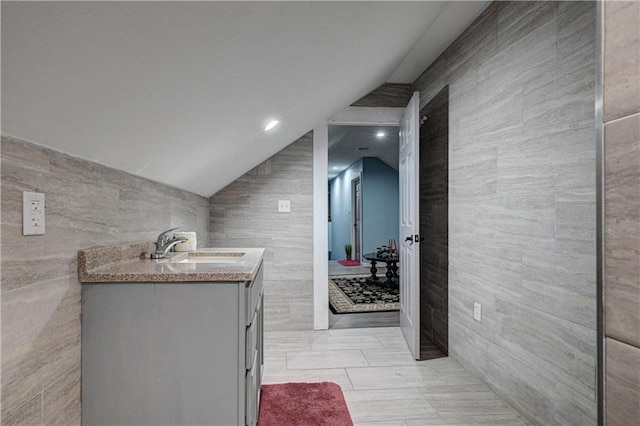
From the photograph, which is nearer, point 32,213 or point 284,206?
point 32,213

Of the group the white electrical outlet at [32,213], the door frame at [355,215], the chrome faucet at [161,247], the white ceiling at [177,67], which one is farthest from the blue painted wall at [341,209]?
the white electrical outlet at [32,213]

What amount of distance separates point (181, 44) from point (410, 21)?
58.6 inches

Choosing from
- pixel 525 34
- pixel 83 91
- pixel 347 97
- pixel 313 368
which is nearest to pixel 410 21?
pixel 525 34

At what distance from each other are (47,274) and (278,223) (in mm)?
2507

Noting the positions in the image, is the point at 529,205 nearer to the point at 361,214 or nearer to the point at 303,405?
the point at 303,405

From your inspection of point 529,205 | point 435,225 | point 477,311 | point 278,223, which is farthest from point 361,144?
point 529,205

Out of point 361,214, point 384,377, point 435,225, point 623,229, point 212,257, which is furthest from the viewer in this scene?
point 361,214

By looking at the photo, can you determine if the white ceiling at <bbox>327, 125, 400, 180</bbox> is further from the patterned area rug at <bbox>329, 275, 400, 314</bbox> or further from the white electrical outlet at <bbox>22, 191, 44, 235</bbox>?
the white electrical outlet at <bbox>22, 191, 44, 235</bbox>

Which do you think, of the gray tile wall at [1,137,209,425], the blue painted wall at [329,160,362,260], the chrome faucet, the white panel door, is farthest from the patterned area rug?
the blue painted wall at [329,160,362,260]

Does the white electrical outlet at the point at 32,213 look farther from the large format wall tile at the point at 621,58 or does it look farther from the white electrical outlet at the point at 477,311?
the white electrical outlet at the point at 477,311

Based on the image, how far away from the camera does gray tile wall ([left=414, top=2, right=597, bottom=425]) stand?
1.64 meters

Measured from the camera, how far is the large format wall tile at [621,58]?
57 centimetres

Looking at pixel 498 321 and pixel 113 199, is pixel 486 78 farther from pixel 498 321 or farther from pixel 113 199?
pixel 113 199

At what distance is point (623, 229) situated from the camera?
58 cm
